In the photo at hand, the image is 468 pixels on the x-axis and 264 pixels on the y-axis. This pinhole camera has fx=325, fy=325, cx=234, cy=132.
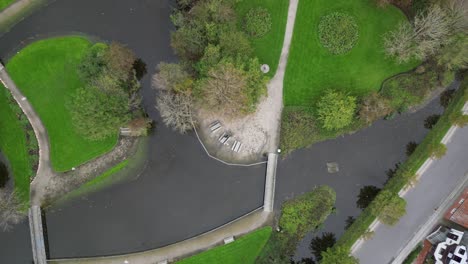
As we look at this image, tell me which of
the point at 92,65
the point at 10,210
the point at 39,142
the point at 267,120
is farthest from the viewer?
the point at 39,142

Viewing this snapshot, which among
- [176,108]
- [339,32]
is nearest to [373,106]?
[339,32]

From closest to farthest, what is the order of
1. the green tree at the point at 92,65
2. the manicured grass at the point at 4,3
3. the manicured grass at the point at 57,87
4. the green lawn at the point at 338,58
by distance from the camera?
the green tree at the point at 92,65 → the green lawn at the point at 338,58 → the manicured grass at the point at 57,87 → the manicured grass at the point at 4,3

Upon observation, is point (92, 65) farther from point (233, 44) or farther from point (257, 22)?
point (257, 22)

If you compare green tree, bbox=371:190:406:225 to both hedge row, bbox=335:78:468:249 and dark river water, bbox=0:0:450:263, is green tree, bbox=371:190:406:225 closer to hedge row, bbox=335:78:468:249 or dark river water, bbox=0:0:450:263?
hedge row, bbox=335:78:468:249

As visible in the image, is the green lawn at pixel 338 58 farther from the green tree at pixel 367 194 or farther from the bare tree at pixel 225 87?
the green tree at pixel 367 194

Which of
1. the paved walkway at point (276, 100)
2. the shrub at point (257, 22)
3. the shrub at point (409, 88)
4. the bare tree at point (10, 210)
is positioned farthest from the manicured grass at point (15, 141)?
the shrub at point (409, 88)

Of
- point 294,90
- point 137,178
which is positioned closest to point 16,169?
point 137,178

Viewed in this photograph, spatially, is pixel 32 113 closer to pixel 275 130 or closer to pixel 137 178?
pixel 137 178
